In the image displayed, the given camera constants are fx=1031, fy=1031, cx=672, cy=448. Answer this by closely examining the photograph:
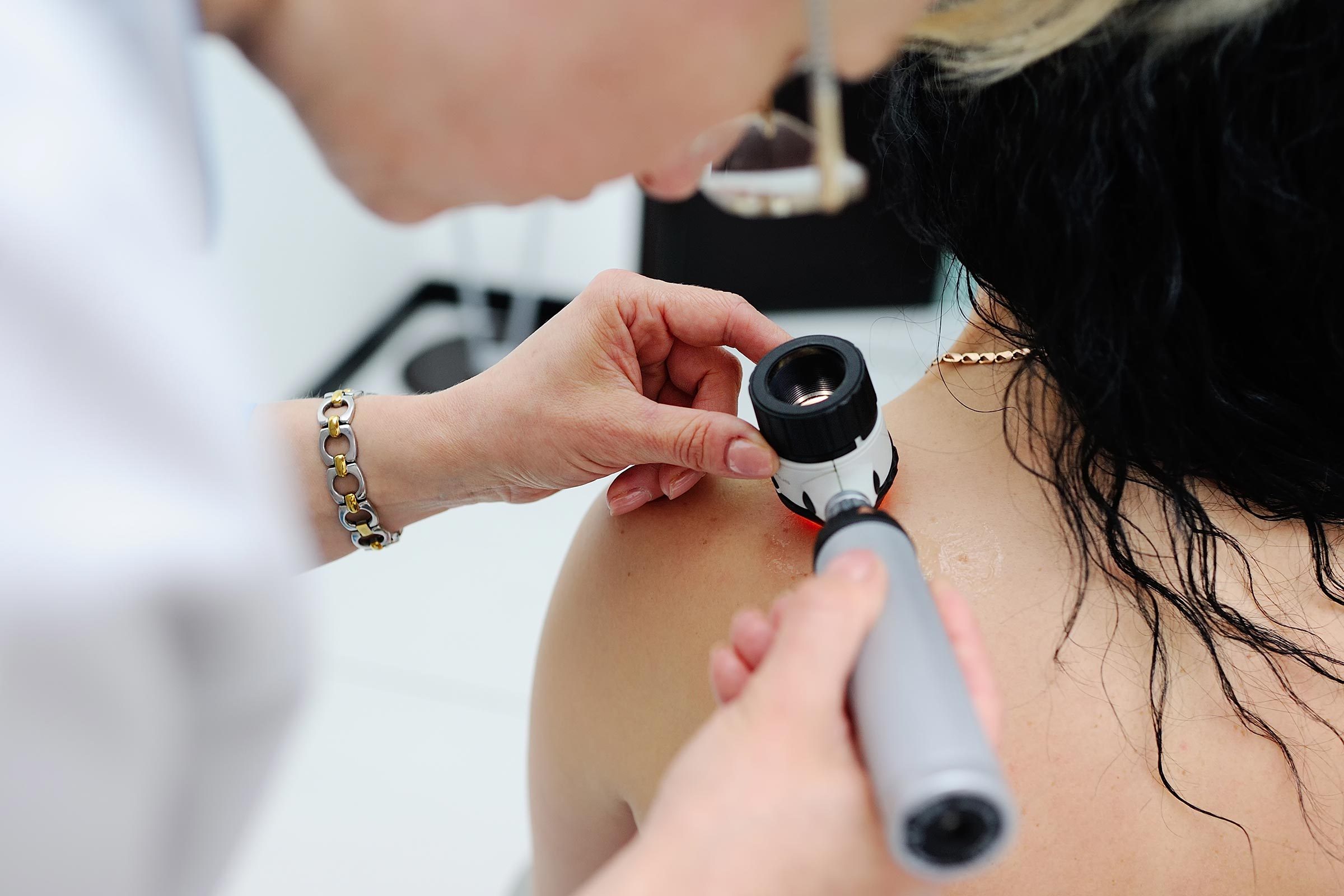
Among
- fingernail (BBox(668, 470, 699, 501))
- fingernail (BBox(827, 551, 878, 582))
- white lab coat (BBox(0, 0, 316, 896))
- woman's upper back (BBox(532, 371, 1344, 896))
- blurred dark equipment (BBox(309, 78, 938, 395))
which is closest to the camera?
white lab coat (BBox(0, 0, 316, 896))

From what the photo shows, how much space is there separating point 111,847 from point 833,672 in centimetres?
31

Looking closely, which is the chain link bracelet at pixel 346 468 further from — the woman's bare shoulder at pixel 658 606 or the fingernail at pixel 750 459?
the fingernail at pixel 750 459

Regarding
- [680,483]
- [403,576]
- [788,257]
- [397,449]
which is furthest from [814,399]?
[788,257]

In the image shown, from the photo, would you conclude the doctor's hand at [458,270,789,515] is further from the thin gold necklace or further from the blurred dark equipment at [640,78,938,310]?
the blurred dark equipment at [640,78,938,310]

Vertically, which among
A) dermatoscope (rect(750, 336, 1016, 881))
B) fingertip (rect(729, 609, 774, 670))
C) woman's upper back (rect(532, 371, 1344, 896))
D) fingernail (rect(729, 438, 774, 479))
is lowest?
woman's upper back (rect(532, 371, 1344, 896))

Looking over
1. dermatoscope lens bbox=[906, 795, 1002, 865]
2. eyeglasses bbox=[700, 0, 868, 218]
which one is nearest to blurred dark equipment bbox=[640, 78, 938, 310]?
eyeglasses bbox=[700, 0, 868, 218]

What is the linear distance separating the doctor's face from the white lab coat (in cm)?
7

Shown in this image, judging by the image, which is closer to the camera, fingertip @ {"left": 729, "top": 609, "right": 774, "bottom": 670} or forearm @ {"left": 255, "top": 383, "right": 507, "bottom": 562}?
fingertip @ {"left": 729, "top": 609, "right": 774, "bottom": 670}

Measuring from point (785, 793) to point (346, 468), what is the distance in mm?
582

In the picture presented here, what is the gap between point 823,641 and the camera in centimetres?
46

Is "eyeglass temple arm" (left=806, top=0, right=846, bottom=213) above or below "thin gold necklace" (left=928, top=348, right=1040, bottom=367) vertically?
above

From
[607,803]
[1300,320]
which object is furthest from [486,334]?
[1300,320]

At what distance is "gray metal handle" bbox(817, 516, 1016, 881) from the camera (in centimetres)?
40

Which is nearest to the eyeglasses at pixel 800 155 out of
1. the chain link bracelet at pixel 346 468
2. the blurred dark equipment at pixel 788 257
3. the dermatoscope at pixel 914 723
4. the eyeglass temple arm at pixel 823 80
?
the eyeglass temple arm at pixel 823 80
